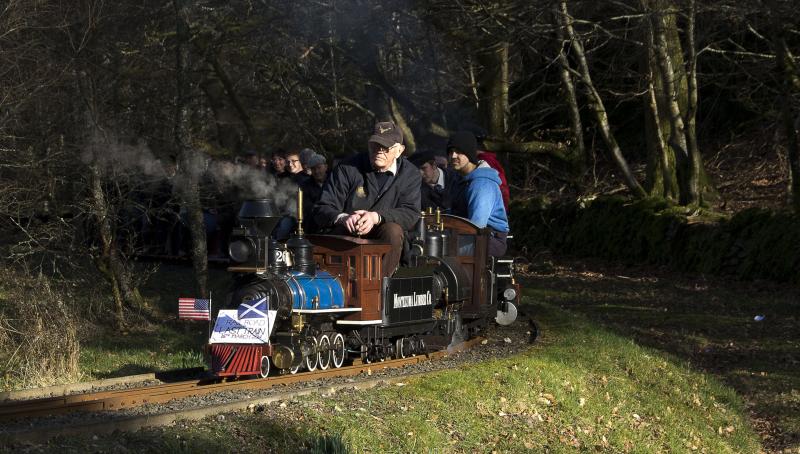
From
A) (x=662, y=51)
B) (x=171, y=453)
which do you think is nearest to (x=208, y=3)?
(x=662, y=51)

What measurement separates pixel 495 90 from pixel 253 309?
19.5 m

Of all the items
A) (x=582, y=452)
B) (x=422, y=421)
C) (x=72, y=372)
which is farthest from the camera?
(x=72, y=372)

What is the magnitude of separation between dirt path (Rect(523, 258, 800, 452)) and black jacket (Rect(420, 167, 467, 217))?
9.55ft

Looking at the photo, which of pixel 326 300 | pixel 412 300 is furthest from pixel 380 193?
pixel 326 300

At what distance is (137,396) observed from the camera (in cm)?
878

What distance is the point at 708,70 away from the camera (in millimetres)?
30266

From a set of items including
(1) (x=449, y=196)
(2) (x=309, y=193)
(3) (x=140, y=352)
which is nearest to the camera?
(3) (x=140, y=352)

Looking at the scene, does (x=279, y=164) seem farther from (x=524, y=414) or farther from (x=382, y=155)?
(x=524, y=414)

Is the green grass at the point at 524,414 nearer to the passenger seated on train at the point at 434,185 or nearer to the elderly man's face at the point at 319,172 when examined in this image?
the passenger seated on train at the point at 434,185

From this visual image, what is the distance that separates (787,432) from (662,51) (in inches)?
495

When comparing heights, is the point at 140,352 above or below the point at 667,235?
below

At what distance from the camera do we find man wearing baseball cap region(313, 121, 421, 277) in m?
10.9

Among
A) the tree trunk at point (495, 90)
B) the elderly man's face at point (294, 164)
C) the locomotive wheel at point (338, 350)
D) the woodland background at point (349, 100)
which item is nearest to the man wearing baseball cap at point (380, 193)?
the locomotive wheel at point (338, 350)

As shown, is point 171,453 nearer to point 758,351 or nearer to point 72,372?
point 72,372
